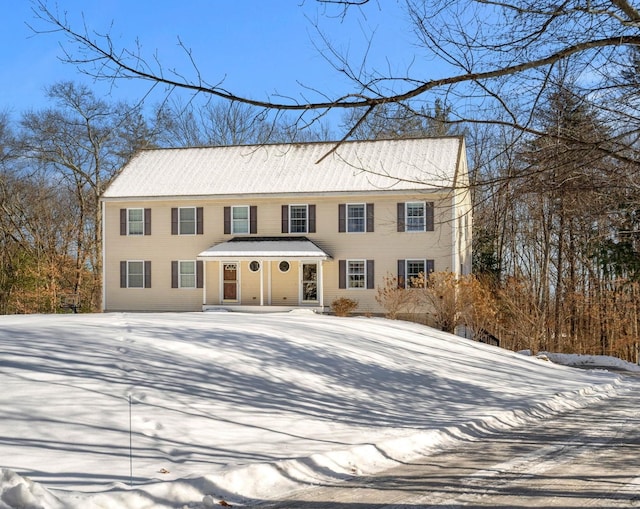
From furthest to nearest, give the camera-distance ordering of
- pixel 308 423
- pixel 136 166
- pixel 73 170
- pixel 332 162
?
pixel 73 170 < pixel 136 166 < pixel 332 162 < pixel 308 423

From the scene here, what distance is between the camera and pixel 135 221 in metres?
30.2

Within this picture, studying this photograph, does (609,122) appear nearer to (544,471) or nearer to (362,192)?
(544,471)

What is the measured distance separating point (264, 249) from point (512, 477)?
72.0ft

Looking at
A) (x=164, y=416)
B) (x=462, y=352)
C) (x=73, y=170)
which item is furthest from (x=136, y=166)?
(x=164, y=416)

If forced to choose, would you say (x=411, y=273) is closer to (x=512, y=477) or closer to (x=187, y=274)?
(x=187, y=274)

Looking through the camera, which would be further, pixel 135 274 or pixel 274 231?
pixel 135 274

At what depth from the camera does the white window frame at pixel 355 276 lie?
2798 cm

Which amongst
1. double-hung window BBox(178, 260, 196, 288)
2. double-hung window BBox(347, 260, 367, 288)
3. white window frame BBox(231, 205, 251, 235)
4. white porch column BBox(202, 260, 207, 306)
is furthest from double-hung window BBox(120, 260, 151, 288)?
double-hung window BBox(347, 260, 367, 288)

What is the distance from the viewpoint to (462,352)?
1723 centimetres

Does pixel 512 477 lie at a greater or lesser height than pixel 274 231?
lesser

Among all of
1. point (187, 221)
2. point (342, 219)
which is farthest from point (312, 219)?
point (187, 221)

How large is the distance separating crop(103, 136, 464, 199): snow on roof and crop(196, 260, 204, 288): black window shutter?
2917mm

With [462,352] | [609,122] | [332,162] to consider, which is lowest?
[462,352]

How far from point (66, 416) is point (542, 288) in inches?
1175
